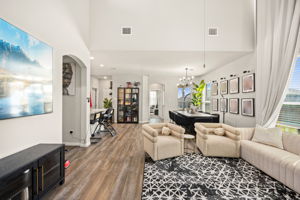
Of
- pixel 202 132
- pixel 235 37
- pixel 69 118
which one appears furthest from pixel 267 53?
pixel 69 118

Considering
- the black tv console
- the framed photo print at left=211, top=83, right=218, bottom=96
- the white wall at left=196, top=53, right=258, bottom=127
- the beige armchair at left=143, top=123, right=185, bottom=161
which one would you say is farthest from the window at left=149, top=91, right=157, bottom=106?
the black tv console

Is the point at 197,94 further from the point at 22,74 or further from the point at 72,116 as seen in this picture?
the point at 22,74

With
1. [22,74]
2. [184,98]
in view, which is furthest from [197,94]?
[22,74]

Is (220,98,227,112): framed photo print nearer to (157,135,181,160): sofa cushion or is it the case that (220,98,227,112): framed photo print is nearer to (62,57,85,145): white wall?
(157,135,181,160): sofa cushion

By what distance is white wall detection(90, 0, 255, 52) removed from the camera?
3916 millimetres

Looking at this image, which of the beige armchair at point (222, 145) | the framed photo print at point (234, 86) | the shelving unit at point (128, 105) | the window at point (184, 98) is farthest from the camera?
the window at point (184, 98)

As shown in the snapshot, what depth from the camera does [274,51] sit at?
3129 millimetres

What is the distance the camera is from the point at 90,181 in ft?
7.49

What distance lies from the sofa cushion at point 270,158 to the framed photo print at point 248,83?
1745mm

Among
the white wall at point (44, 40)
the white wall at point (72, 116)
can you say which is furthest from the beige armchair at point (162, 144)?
the white wall at point (72, 116)

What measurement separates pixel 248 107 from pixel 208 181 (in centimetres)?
286

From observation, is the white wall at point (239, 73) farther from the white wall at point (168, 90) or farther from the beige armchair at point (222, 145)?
the white wall at point (168, 90)

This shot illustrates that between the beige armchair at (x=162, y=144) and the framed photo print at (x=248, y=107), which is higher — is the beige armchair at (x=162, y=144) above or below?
below

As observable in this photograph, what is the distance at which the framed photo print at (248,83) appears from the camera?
153 inches
